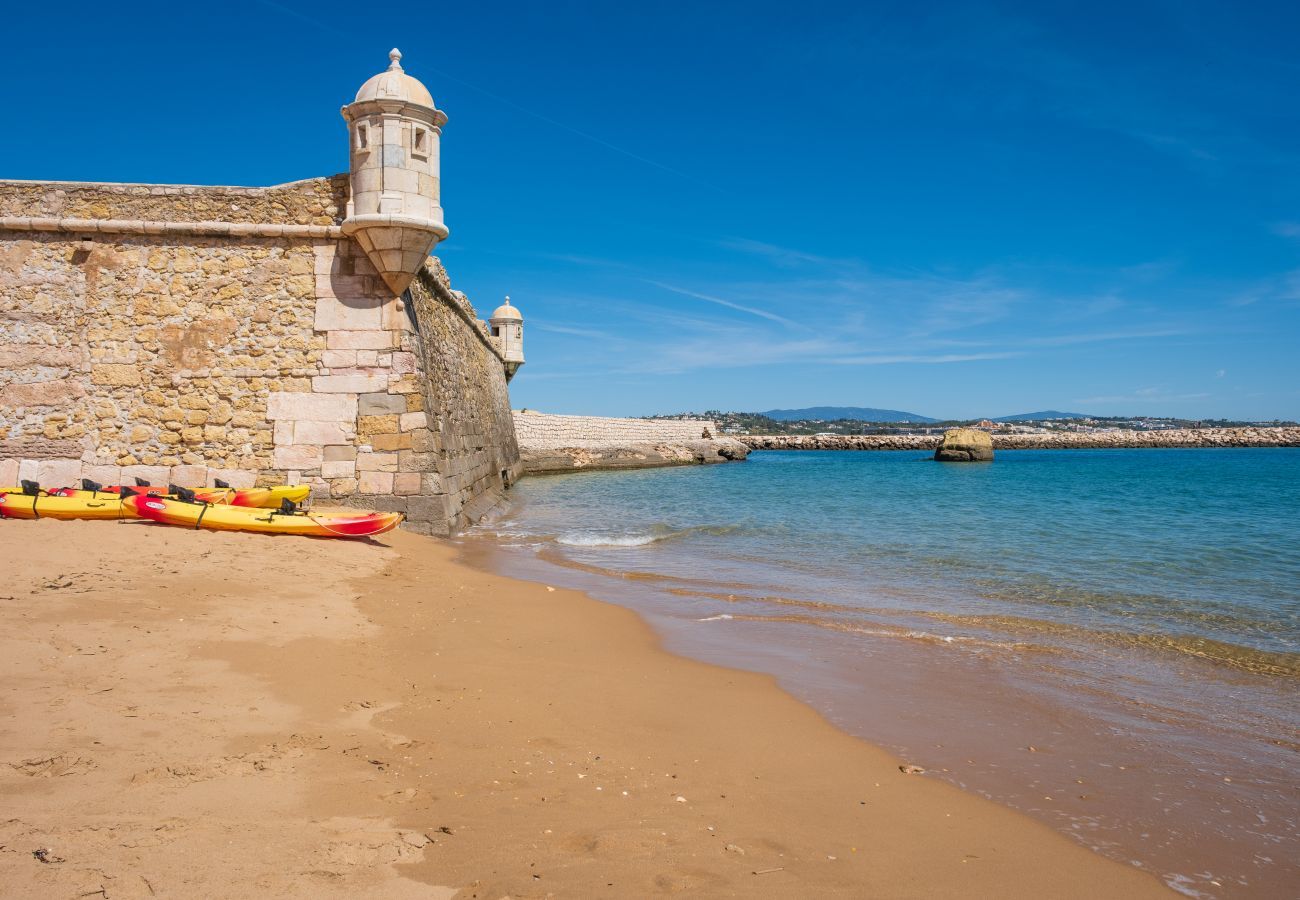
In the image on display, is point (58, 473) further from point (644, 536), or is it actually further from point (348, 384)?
point (644, 536)

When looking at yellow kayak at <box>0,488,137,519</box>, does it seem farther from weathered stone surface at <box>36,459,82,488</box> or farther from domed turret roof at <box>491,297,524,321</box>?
domed turret roof at <box>491,297,524,321</box>

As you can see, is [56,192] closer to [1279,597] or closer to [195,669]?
[195,669]

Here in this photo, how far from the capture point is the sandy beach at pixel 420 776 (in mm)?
2529

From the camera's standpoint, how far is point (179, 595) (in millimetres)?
5609

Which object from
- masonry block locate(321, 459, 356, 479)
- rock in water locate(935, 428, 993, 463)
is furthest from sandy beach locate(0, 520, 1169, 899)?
rock in water locate(935, 428, 993, 463)

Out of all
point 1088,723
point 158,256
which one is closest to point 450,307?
point 158,256

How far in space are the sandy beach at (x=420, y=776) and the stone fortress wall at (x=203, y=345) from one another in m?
4.89

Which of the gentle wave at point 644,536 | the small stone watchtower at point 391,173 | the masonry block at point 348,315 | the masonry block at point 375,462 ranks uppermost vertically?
the small stone watchtower at point 391,173

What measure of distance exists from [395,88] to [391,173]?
3.44ft

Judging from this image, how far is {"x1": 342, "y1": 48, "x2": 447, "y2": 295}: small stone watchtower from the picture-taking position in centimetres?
1003

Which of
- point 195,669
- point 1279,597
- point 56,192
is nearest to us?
point 195,669

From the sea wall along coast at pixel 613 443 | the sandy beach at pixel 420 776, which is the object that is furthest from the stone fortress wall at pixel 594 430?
the sandy beach at pixel 420 776

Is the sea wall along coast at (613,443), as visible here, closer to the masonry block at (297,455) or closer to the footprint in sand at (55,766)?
the masonry block at (297,455)

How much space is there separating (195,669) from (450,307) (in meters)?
12.0
